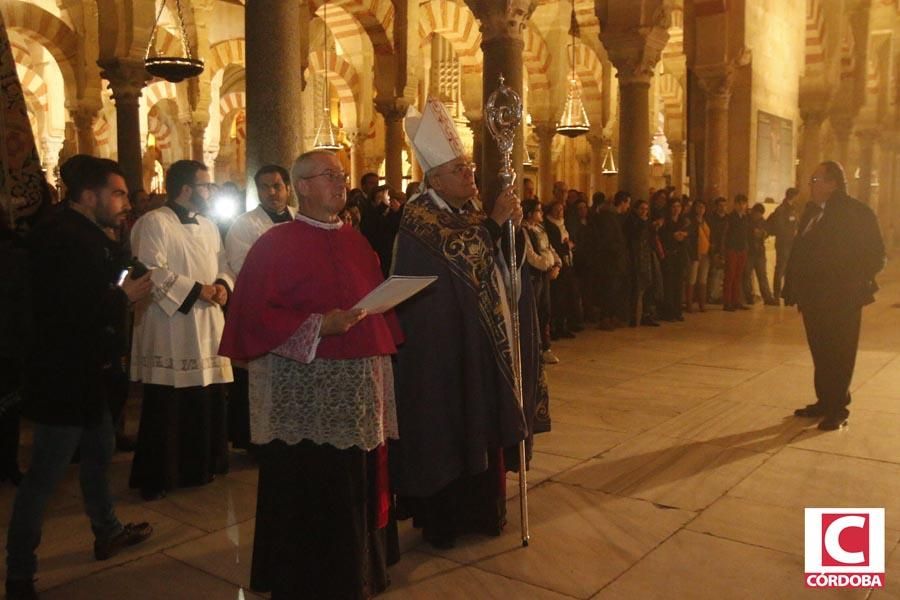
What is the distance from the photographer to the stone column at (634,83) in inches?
411

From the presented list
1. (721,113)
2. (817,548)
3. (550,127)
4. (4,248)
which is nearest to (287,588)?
(4,248)

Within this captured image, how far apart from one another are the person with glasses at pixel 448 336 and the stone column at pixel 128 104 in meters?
7.72

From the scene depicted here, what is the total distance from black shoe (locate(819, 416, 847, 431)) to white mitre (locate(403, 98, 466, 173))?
310 cm

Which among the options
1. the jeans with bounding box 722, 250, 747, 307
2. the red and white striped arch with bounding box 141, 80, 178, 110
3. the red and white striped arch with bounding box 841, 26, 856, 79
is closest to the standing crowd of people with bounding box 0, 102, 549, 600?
the jeans with bounding box 722, 250, 747, 307

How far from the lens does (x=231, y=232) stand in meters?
4.20

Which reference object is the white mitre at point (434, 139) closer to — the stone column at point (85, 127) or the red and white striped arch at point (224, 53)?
the stone column at point (85, 127)

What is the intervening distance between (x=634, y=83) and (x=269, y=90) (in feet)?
20.5

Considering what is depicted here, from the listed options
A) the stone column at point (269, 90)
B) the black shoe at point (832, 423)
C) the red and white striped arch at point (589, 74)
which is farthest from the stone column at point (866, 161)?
the stone column at point (269, 90)

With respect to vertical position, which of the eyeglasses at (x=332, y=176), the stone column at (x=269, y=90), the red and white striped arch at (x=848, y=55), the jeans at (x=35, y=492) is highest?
the red and white striped arch at (x=848, y=55)

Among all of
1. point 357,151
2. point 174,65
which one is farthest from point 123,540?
point 357,151

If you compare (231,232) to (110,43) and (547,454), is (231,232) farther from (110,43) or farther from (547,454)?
(110,43)

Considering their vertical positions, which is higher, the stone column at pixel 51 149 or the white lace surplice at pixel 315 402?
the stone column at pixel 51 149

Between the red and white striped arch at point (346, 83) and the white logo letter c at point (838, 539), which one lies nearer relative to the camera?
the white logo letter c at point (838, 539)

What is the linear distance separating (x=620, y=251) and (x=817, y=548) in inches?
244
